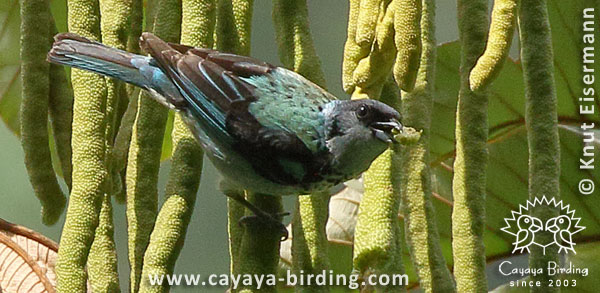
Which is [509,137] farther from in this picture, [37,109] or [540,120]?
[37,109]

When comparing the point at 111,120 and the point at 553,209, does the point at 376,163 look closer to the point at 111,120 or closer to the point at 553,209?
the point at 553,209

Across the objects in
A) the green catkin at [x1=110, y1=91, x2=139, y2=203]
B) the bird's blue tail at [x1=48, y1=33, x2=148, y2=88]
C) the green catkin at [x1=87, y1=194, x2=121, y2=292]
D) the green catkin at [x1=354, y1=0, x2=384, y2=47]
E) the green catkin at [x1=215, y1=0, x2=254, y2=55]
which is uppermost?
the green catkin at [x1=215, y1=0, x2=254, y2=55]

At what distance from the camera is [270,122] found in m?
1.72

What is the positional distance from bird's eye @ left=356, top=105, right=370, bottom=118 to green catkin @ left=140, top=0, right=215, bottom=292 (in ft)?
1.02

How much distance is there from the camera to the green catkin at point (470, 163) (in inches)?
59.1

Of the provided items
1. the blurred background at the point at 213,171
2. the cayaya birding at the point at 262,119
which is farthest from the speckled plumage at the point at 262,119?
the blurred background at the point at 213,171

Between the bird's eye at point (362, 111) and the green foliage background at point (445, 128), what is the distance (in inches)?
36.9

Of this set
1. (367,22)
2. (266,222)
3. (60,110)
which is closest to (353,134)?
(266,222)

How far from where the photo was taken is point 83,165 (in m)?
1.41

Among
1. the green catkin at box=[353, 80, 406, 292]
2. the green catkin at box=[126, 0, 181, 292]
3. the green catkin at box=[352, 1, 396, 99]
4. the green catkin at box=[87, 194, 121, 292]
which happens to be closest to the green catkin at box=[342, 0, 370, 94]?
→ the green catkin at box=[352, 1, 396, 99]

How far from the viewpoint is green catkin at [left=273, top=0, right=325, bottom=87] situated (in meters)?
1.56

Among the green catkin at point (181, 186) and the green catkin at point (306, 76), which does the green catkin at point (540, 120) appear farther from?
the green catkin at point (181, 186)

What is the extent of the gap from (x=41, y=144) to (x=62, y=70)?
201 millimetres

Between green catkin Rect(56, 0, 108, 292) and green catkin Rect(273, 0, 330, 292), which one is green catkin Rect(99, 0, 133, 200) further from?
green catkin Rect(273, 0, 330, 292)
